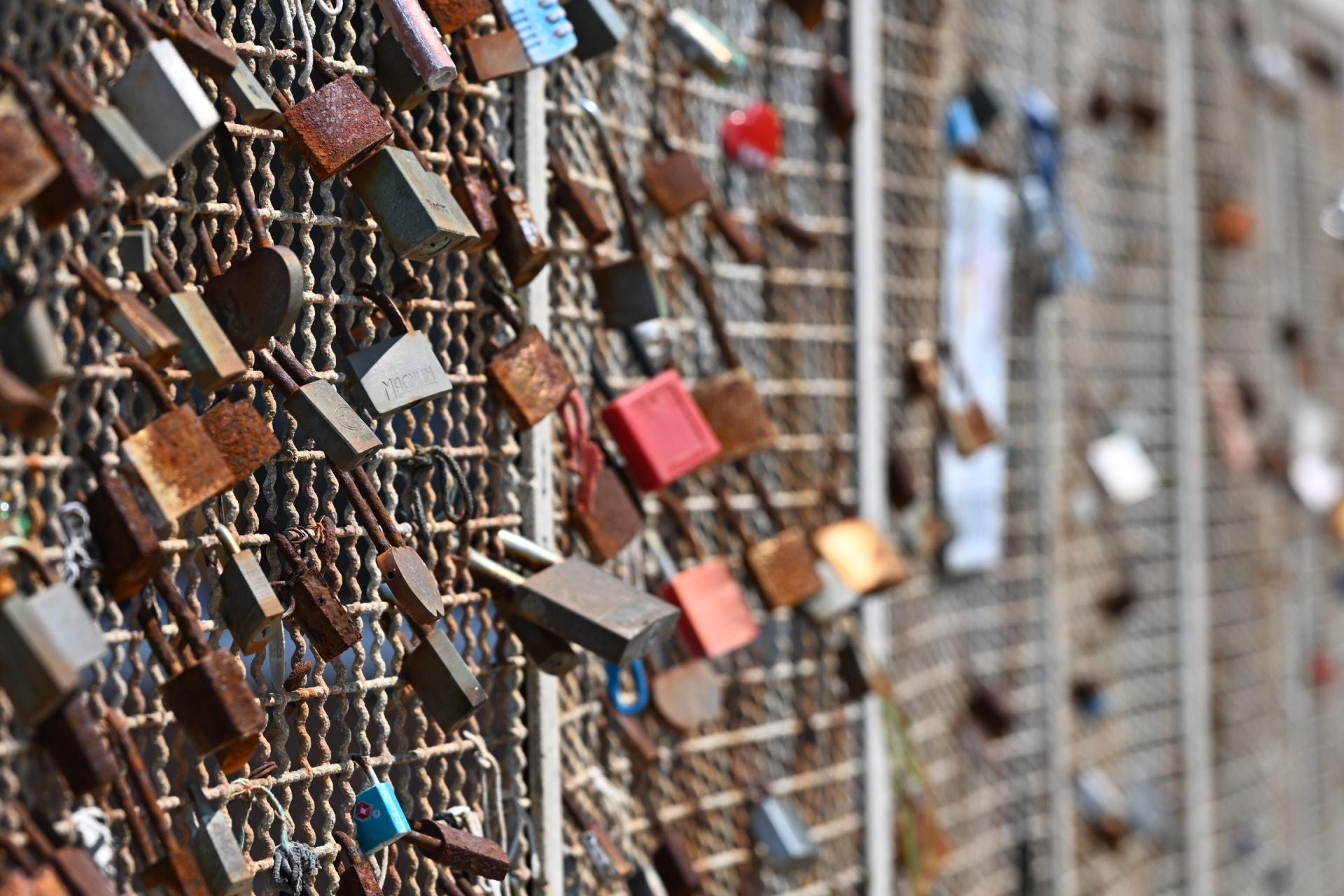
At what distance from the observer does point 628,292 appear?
4.93ft

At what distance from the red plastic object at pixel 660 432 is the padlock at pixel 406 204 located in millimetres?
337

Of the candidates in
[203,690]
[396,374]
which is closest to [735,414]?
[396,374]

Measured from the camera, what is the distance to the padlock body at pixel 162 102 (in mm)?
1022

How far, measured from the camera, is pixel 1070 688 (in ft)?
8.54

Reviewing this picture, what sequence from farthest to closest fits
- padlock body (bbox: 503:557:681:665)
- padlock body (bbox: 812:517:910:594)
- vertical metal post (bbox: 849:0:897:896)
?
1. vertical metal post (bbox: 849:0:897:896)
2. padlock body (bbox: 812:517:910:594)
3. padlock body (bbox: 503:557:681:665)

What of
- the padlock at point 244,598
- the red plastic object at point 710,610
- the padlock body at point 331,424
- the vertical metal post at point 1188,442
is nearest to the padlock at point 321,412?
the padlock body at point 331,424

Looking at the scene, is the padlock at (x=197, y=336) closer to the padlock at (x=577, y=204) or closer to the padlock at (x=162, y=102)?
the padlock at (x=162, y=102)

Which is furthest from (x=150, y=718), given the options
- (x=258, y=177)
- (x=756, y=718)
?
(x=756, y=718)

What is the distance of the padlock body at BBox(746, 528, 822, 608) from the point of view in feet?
5.63

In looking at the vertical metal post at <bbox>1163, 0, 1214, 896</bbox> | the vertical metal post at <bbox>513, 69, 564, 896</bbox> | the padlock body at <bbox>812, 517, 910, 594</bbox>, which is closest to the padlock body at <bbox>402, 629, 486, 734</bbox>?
the vertical metal post at <bbox>513, 69, 564, 896</bbox>

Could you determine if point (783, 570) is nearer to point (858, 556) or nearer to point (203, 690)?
point (858, 556)

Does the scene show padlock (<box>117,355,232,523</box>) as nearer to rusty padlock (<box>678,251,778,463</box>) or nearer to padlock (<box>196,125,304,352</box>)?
padlock (<box>196,125,304,352</box>)

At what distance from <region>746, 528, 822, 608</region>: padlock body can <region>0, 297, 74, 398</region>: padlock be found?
91cm

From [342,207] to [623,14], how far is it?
1.59ft
